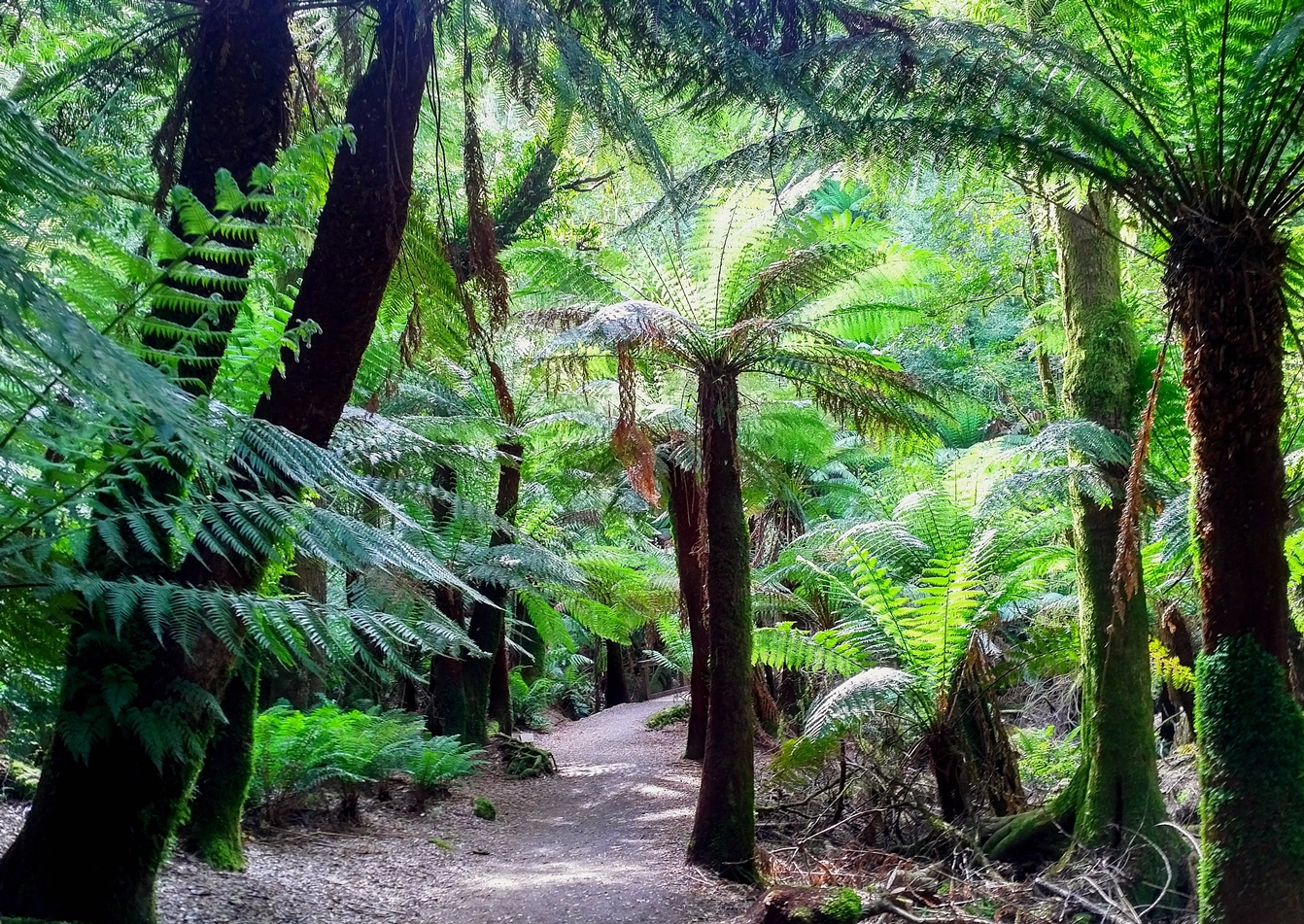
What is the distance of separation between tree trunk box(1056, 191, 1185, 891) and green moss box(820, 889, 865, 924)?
1423 mm

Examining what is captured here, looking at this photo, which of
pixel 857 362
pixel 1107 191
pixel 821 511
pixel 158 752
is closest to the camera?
pixel 158 752

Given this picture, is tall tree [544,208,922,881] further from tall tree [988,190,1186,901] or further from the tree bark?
the tree bark

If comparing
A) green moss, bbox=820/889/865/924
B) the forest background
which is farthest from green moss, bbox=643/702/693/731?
green moss, bbox=820/889/865/924

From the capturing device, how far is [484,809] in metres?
6.39

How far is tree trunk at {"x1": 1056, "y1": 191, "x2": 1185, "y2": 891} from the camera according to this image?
412 centimetres

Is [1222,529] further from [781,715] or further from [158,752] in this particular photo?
[781,715]

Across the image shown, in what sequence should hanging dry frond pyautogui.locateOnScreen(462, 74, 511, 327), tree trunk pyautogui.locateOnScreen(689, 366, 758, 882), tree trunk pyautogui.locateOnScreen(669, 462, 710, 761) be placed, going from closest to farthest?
hanging dry frond pyautogui.locateOnScreen(462, 74, 511, 327), tree trunk pyautogui.locateOnScreen(689, 366, 758, 882), tree trunk pyautogui.locateOnScreen(669, 462, 710, 761)

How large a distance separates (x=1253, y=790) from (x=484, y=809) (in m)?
5.09

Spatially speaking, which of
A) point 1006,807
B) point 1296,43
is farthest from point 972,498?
point 1296,43

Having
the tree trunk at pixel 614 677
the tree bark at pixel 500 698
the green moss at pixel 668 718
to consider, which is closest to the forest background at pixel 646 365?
the tree bark at pixel 500 698

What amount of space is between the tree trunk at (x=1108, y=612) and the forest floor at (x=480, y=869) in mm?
1845

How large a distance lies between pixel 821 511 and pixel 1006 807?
24.8ft

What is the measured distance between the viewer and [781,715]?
33.7 feet

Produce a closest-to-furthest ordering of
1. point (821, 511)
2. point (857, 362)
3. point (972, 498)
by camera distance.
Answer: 1. point (857, 362)
2. point (972, 498)
3. point (821, 511)
